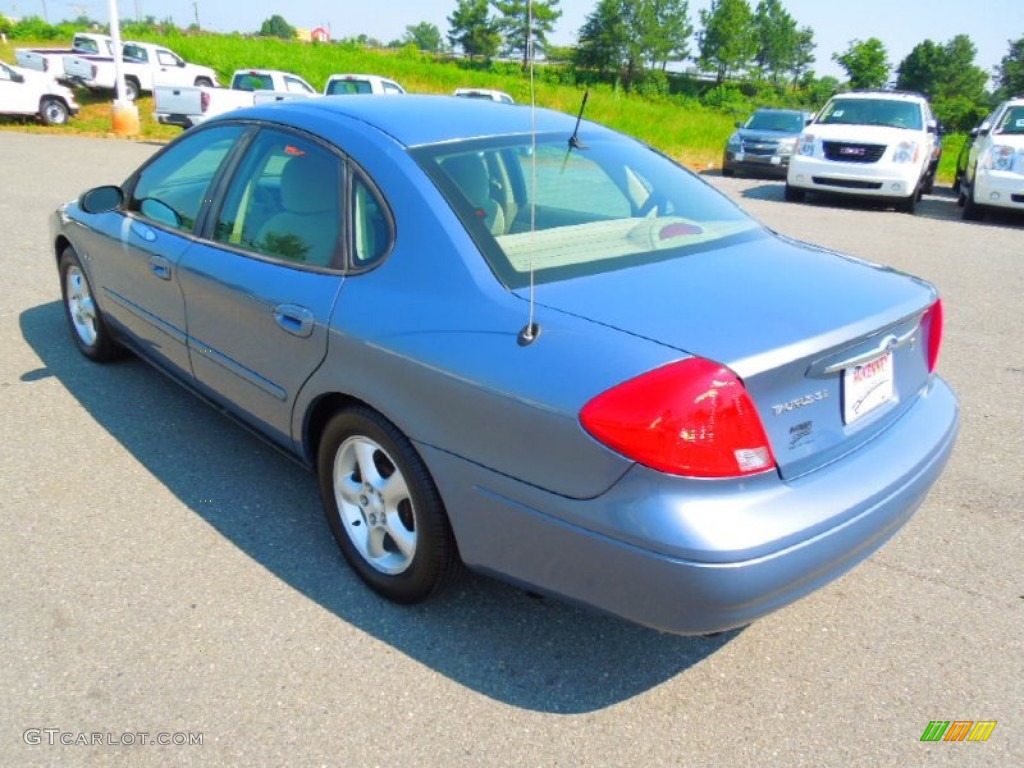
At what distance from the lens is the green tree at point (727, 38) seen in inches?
3440

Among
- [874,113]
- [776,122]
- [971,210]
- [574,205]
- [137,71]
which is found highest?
[874,113]

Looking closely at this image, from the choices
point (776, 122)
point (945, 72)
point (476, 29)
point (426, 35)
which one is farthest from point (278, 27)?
point (776, 122)

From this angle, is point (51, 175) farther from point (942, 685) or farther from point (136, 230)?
point (942, 685)

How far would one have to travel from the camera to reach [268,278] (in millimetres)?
3014

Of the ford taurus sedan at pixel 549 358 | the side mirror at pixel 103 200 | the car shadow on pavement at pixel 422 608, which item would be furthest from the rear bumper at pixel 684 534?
the side mirror at pixel 103 200


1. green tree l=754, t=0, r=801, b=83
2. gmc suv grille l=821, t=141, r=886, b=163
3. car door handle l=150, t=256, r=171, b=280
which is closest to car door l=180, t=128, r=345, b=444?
car door handle l=150, t=256, r=171, b=280

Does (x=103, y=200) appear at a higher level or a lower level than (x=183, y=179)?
lower

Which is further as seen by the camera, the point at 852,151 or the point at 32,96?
the point at 32,96

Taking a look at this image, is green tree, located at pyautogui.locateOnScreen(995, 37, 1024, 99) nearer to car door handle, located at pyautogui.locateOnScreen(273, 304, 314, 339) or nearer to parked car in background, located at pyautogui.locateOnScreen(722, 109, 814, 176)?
parked car in background, located at pyautogui.locateOnScreen(722, 109, 814, 176)

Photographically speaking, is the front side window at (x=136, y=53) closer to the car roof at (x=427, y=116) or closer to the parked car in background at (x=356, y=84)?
the parked car in background at (x=356, y=84)

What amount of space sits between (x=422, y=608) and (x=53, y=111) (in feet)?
73.0

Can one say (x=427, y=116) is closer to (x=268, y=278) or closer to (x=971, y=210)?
(x=268, y=278)

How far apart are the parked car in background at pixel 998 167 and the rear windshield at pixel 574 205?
9993mm

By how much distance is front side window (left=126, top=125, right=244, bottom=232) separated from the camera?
3574 mm
